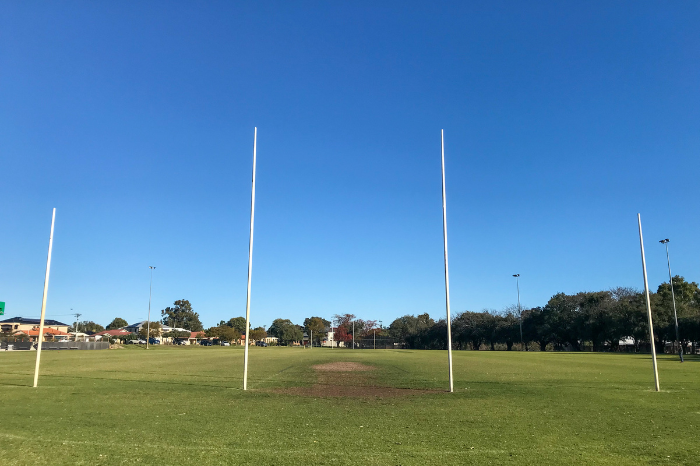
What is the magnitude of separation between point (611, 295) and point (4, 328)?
537 ft

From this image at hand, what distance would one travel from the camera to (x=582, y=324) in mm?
86312

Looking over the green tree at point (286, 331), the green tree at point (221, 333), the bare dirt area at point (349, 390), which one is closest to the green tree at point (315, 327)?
the green tree at point (286, 331)

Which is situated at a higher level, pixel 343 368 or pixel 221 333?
pixel 221 333

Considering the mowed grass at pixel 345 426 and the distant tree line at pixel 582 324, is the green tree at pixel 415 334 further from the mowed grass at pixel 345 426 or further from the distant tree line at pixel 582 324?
the mowed grass at pixel 345 426

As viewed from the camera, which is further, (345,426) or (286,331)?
(286,331)

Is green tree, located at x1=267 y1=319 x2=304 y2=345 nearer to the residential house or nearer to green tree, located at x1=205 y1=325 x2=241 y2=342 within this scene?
green tree, located at x1=205 y1=325 x2=241 y2=342

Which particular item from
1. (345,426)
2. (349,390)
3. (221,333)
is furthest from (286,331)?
(345,426)

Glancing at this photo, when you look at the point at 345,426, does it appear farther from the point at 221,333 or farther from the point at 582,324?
the point at 221,333

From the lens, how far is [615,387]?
20234mm

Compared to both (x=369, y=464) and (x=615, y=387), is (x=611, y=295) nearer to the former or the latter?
(x=615, y=387)

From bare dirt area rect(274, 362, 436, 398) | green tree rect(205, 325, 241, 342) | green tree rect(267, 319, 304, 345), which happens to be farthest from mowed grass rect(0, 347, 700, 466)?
green tree rect(267, 319, 304, 345)

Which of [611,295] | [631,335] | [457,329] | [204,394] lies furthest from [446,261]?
[457,329]

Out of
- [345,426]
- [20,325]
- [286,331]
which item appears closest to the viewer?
[345,426]

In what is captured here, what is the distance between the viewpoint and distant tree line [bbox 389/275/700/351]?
240 ft
